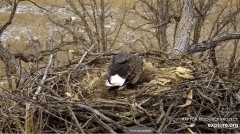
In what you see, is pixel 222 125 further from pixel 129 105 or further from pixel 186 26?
pixel 186 26

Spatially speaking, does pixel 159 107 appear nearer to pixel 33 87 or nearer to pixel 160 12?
pixel 33 87

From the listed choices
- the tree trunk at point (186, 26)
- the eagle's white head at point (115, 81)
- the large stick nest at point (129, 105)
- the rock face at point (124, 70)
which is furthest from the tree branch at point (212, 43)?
the eagle's white head at point (115, 81)

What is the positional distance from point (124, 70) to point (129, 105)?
1.59 feet

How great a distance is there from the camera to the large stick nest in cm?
369

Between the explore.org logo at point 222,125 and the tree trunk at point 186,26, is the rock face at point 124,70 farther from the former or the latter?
the tree trunk at point 186,26

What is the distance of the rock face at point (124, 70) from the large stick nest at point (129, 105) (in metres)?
0.11

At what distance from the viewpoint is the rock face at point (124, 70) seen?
13.5ft

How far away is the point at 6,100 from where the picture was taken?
4062 mm

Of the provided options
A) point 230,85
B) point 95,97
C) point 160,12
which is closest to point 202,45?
point 230,85

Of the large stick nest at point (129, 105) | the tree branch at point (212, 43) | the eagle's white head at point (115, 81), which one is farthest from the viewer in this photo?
the tree branch at point (212, 43)

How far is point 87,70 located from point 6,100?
0.99 m

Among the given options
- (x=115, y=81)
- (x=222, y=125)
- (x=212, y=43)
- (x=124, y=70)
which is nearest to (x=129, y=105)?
(x=115, y=81)

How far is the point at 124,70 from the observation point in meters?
4.21

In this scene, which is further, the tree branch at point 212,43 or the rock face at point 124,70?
the tree branch at point 212,43
